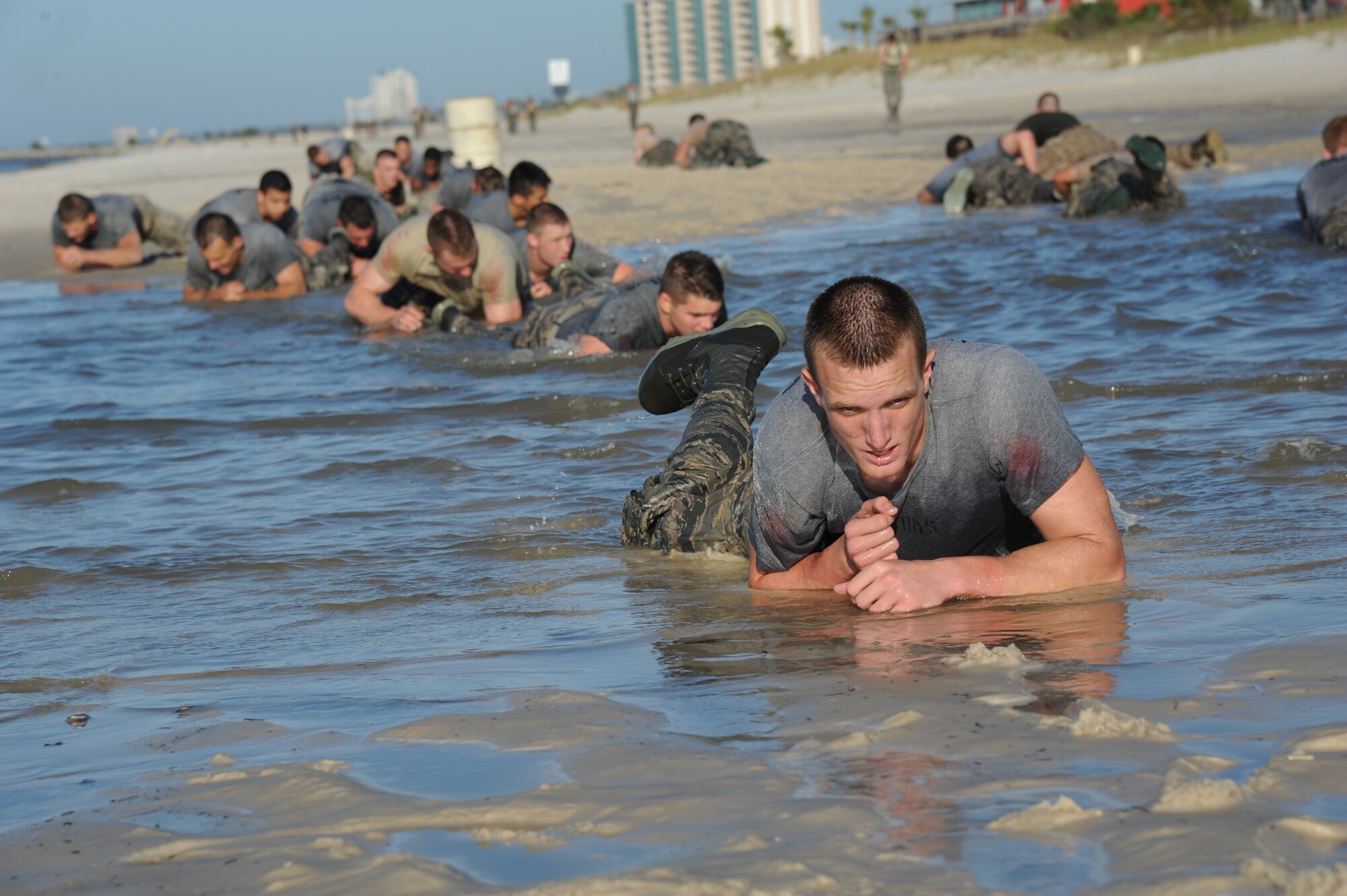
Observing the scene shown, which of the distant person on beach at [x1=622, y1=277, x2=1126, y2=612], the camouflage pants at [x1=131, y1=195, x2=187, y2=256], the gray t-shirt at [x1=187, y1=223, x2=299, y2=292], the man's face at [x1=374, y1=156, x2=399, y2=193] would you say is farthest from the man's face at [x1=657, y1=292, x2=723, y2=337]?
the camouflage pants at [x1=131, y1=195, x2=187, y2=256]

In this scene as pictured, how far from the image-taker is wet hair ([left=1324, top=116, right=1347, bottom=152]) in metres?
11.0

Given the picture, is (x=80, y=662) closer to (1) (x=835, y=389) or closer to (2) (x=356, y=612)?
(2) (x=356, y=612)

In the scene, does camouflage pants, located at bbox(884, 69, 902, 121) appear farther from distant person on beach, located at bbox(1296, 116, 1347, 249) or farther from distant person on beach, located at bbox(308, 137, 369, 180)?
distant person on beach, located at bbox(1296, 116, 1347, 249)

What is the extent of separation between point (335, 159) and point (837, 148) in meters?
12.9

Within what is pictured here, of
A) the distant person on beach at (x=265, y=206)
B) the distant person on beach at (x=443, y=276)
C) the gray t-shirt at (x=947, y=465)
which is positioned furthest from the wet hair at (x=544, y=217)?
the gray t-shirt at (x=947, y=465)

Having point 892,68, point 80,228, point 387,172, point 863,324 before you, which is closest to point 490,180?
point 387,172

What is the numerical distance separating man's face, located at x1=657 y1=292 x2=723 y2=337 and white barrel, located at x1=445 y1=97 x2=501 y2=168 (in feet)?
47.4

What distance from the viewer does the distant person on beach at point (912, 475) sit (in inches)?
137

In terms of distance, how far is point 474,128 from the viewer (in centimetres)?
2131

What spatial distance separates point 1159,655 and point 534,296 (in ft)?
26.2

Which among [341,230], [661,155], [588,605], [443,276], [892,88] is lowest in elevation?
[588,605]

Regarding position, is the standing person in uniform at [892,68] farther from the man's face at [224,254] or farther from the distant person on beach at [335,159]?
the man's face at [224,254]

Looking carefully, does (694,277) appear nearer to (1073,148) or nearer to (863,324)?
(863,324)

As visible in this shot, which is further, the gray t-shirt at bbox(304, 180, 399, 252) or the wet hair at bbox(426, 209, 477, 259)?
the gray t-shirt at bbox(304, 180, 399, 252)
